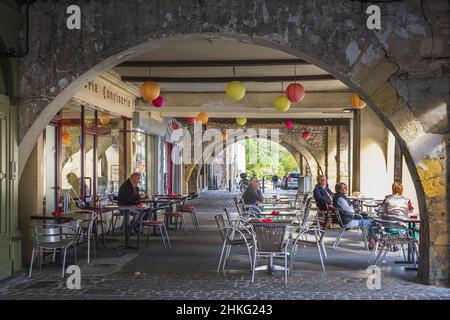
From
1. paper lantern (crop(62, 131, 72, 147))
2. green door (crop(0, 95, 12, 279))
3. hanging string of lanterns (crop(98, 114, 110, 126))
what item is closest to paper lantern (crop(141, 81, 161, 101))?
paper lantern (crop(62, 131, 72, 147))

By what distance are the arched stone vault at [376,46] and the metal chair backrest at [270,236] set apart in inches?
61.6

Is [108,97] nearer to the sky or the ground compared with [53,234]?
nearer to the sky

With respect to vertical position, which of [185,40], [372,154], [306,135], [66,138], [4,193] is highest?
[185,40]

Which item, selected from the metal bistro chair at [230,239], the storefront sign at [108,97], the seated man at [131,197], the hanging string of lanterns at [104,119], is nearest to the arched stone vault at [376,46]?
the metal bistro chair at [230,239]

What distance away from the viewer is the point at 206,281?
6.11 m

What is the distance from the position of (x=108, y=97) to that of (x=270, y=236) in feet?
18.3

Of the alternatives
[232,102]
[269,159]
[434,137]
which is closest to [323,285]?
[434,137]

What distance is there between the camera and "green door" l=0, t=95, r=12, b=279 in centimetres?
605

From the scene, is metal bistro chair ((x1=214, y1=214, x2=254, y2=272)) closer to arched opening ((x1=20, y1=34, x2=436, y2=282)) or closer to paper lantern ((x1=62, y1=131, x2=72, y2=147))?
arched opening ((x1=20, y1=34, x2=436, y2=282))

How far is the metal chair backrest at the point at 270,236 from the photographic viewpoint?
6.15m

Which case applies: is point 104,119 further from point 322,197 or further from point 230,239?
point 230,239

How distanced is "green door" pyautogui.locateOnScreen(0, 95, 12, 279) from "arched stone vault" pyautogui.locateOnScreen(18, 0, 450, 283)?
1238 mm

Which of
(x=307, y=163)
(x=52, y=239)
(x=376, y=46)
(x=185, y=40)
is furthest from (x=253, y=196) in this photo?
(x=307, y=163)
